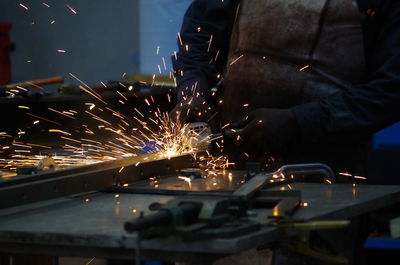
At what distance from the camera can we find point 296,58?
353 cm

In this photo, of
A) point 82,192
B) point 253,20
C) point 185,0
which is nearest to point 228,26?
point 253,20

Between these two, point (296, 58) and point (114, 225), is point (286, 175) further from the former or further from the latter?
point (114, 225)

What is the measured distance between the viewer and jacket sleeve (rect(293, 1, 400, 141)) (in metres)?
3.33

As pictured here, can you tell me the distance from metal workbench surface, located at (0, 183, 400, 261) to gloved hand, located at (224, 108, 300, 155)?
1.70 ft

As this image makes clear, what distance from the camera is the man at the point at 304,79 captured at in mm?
3355

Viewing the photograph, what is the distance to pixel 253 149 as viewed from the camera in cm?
365

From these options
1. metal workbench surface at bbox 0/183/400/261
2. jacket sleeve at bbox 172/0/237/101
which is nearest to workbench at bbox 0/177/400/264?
metal workbench surface at bbox 0/183/400/261

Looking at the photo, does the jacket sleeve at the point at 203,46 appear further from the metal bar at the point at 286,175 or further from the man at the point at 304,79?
the metal bar at the point at 286,175

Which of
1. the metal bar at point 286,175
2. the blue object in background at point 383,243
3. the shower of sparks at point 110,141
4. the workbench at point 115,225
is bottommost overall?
the blue object in background at point 383,243

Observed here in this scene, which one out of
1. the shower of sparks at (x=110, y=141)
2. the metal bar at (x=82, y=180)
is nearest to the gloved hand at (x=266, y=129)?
the shower of sparks at (x=110, y=141)

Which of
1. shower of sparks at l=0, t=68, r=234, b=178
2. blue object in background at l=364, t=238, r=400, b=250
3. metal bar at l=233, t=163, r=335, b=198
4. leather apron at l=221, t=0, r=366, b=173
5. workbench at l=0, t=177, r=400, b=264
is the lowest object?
blue object in background at l=364, t=238, r=400, b=250

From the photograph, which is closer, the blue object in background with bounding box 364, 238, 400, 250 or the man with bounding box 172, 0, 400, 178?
the man with bounding box 172, 0, 400, 178

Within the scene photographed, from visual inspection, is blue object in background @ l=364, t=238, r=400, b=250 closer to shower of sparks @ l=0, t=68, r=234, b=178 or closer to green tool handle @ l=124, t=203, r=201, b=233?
shower of sparks @ l=0, t=68, r=234, b=178

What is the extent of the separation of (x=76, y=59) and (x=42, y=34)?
37 centimetres
